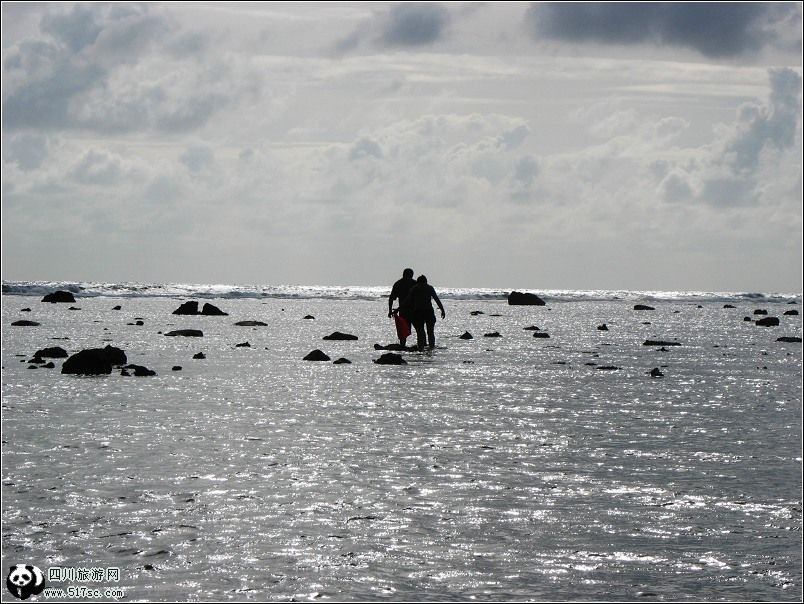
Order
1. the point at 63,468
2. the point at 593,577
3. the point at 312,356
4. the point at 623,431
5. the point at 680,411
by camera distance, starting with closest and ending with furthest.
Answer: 1. the point at 593,577
2. the point at 63,468
3. the point at 623,431
4. the point at 680,411
5. the point at 312,356

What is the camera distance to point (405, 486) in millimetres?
11719

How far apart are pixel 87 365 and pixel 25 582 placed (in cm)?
1668

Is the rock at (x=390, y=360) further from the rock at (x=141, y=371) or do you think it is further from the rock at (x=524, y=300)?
the rock at (x=524, y=300)

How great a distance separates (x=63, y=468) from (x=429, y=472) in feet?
13.6

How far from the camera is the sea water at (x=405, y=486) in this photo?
8531mm

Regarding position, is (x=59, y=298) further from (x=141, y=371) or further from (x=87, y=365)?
(x=141, y=371)

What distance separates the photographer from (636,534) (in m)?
9.85

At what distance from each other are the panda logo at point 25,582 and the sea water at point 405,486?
124mm

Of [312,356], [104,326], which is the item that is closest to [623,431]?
[312,356]

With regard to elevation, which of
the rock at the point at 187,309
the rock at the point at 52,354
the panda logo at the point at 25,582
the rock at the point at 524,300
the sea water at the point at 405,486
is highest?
the rock at the point at 524,300

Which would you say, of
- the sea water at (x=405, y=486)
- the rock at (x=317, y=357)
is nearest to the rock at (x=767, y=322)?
the rock at (x=317, y=357)

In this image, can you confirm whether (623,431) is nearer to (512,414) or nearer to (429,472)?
(512,414)

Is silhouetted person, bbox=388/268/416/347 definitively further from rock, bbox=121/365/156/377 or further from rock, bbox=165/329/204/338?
rock, bbox=121/365/156/377

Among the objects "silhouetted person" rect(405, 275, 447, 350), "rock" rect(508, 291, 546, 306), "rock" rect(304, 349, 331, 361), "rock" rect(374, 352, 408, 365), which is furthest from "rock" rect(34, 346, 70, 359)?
"rock" rect(508, 291, 546, 306)
